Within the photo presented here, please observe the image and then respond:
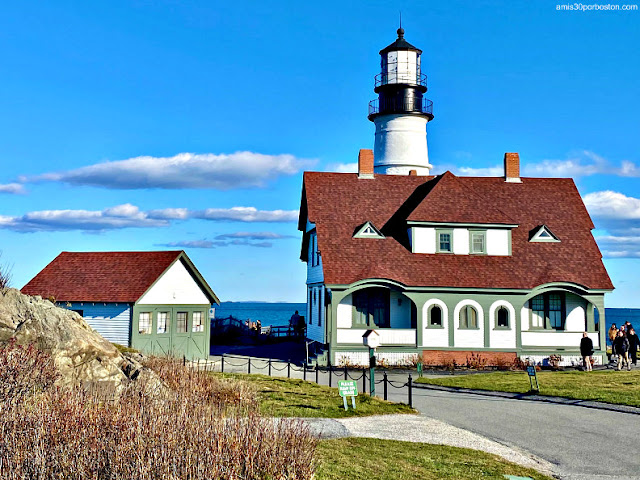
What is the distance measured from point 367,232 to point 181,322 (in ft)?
30.6

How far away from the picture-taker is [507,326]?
1228 inches

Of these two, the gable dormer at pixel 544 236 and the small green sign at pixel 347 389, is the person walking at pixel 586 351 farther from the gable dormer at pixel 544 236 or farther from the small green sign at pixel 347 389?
the small green sign at pixel 347 389

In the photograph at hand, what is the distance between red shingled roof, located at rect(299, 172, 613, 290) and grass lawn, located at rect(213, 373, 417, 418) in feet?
31.1

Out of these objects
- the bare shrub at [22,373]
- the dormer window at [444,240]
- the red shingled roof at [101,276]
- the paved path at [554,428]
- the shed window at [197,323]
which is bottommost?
the paved path at [554,428]

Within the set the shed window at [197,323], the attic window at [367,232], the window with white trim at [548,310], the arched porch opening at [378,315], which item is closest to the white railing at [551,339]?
the window with white trim at [548,310]

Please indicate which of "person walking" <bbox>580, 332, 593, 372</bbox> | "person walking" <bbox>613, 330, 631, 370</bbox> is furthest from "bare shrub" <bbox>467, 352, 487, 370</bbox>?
"person walking" <bbox>613, 330, 631, 370</bbox>

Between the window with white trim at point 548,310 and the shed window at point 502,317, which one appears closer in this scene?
the shed window at point 502,317

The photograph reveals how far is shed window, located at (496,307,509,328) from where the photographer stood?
3131 centimetres

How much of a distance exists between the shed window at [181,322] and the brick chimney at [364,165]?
11.7 m

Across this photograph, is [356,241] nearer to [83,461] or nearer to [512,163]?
[512,163]

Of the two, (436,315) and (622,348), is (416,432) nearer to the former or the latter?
(436,315)

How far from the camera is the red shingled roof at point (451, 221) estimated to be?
103ft

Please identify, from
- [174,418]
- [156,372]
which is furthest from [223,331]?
[174,418]

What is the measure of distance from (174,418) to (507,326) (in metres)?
24.2
